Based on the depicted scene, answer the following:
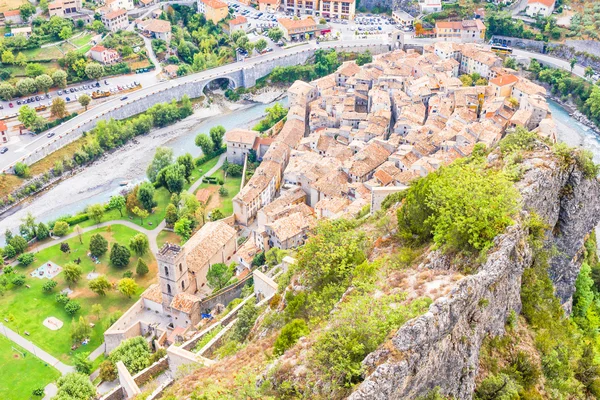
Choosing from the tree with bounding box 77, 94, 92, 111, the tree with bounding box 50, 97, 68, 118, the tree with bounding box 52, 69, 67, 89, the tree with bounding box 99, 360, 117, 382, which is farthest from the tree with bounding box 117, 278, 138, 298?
the tree with bounding box 52, 69, 67, 89

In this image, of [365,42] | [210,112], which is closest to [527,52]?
[365,42]

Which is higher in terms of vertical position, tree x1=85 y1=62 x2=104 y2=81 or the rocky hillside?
the rocky hillside

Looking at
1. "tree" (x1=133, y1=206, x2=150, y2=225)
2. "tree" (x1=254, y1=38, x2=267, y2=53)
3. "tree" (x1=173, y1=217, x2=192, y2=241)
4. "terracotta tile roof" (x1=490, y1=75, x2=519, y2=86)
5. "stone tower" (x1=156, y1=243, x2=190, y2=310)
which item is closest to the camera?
"stone tower" (x1=156, y1=243, x2=190, y2=310)

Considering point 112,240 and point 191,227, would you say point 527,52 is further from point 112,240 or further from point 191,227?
point 112,240

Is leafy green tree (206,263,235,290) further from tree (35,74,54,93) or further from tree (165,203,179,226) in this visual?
tree (35,74,54,93)

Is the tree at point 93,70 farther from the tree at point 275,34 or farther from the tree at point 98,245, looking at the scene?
the tree at point 98,245

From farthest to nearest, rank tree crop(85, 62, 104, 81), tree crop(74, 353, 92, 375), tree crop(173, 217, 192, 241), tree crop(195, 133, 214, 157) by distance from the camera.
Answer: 1. tree crop(85, 62, 104, 81)
2. tree crop(195, 133, 214, 157)
3. tree crop(173, 217, 192, 241)
4. tree crop(74, 353, 92, 375)

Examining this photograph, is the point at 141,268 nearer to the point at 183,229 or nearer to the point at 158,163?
the point at 183,229
